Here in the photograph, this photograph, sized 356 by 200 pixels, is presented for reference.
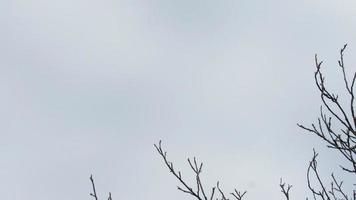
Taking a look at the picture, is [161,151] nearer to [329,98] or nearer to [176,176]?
[176,176]

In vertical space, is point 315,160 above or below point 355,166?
above

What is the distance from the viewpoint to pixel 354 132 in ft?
13.9

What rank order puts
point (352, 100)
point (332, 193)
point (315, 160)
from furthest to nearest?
point (332, 193), point (315, 160), point (352, 100)

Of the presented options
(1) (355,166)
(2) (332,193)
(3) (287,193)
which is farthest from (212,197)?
(2) (332,193)

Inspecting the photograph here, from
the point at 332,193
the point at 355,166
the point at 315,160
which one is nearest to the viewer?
the point at 355,166

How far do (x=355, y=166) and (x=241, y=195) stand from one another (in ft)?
4.69

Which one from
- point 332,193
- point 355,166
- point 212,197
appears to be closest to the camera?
point 355,166

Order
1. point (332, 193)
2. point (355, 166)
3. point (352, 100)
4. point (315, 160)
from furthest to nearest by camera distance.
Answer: point (332, 193) → point (315, 160) → point (355, 166) → point (352, 100)

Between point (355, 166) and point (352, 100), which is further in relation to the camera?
→ point (355, 166)

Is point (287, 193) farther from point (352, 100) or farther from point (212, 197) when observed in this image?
point (352, 100)

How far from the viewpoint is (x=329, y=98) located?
4371 millimetres

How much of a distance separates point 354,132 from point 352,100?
1.03 ft

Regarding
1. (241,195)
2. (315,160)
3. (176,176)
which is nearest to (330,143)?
(315,160)

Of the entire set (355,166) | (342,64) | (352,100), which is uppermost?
(342,64)
